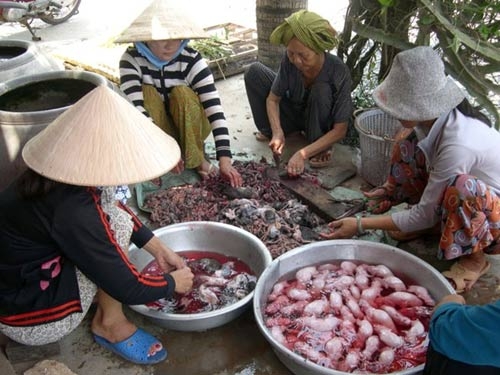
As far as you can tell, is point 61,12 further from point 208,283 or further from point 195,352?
Answer: point 195,352

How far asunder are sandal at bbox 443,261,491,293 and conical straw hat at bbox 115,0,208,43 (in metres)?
1.91

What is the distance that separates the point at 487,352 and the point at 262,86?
2656 millimetres

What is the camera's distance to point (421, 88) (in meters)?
2.09

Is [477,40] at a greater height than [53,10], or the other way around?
[477,40]

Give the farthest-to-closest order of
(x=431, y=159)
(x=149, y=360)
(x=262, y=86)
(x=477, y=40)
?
(x=262, y=86), (x=477, y=40), (x=431, y=159), (x=149, y=360)

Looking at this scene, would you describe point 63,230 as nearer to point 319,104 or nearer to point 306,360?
point 306,360

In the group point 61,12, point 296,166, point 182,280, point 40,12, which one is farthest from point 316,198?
point 61,12

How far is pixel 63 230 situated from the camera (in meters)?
1.70

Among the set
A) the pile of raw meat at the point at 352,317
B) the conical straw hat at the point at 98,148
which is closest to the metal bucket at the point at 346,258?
the pile of raw meat at the point at 352,317

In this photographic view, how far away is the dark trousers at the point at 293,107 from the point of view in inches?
131

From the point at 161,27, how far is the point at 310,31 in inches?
34.6

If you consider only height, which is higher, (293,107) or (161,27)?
(161,27)

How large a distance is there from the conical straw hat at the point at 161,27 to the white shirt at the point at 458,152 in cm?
147

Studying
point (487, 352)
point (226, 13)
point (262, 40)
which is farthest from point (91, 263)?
point (226, 13)
